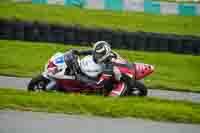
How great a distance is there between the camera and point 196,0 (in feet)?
109

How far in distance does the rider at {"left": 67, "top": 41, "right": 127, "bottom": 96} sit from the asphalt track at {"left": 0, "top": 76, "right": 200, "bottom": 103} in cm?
134

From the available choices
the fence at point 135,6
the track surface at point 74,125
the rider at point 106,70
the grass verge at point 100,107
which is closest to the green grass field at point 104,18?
the fence at point 135,6

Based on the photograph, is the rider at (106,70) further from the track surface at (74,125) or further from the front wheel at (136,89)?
the track surface at (74,125)

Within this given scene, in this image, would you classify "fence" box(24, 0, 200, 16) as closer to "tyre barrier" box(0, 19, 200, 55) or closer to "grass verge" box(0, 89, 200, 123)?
"tyre barrier" box(0, 19, 200, 55)

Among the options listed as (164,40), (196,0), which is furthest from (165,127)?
(196,0)

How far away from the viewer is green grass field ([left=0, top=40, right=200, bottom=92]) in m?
13.9

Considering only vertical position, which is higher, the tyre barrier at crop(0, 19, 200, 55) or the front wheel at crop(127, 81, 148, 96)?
the tyre barrier at crop(0, 19, 200, 55)

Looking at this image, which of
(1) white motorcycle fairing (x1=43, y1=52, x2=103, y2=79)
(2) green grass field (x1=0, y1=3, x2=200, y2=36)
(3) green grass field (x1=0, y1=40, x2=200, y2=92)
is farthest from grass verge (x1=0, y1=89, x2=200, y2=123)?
(2) green grass field (x1=0, y1=3, x2=200, y2=36)

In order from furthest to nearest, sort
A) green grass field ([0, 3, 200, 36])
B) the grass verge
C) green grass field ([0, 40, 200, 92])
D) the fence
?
the fence, green grass field ([0, 3, 200, 36]), green grass field ([0, 40, 200, 92]), the grass verge

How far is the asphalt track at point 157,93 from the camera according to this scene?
11.9 m

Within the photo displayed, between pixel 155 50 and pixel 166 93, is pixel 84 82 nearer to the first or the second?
pixel 166 93

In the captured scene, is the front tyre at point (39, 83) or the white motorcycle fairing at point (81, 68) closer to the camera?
the front tyre at point (39, 83)

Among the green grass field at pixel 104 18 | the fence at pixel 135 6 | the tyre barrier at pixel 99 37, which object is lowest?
the tyre barrier at pixel 99 37

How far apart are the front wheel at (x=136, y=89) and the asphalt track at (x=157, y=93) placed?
1104 millimetres
